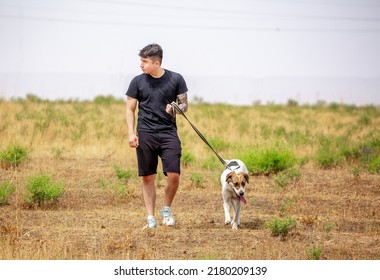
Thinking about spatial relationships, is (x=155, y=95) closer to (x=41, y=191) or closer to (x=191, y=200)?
(x=41, y=191)

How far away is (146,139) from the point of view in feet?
36.9

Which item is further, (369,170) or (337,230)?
(369,170)

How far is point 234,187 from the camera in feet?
38.2

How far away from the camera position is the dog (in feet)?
38.2

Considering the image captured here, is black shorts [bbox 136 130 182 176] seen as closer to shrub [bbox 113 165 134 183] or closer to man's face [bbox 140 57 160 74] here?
man's face [bbox 140 57 160 74]


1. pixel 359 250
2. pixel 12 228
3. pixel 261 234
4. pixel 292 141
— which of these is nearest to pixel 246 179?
pixel 261 234

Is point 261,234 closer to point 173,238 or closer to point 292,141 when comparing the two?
point 173,238

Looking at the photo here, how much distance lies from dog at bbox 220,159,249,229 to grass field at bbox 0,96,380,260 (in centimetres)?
21

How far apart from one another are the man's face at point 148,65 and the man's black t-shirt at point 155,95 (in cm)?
13

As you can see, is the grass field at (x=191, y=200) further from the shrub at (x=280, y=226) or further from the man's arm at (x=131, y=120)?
the man's arm at (x=131, y=120)

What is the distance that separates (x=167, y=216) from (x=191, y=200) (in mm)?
2729

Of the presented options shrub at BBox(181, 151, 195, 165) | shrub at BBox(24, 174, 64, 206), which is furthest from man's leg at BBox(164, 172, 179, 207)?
shrub at BBox(181, 151, 195, 165)

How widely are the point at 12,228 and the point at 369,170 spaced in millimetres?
9018

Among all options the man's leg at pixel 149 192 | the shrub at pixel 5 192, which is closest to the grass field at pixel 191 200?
the shrub at pixel 5 192
